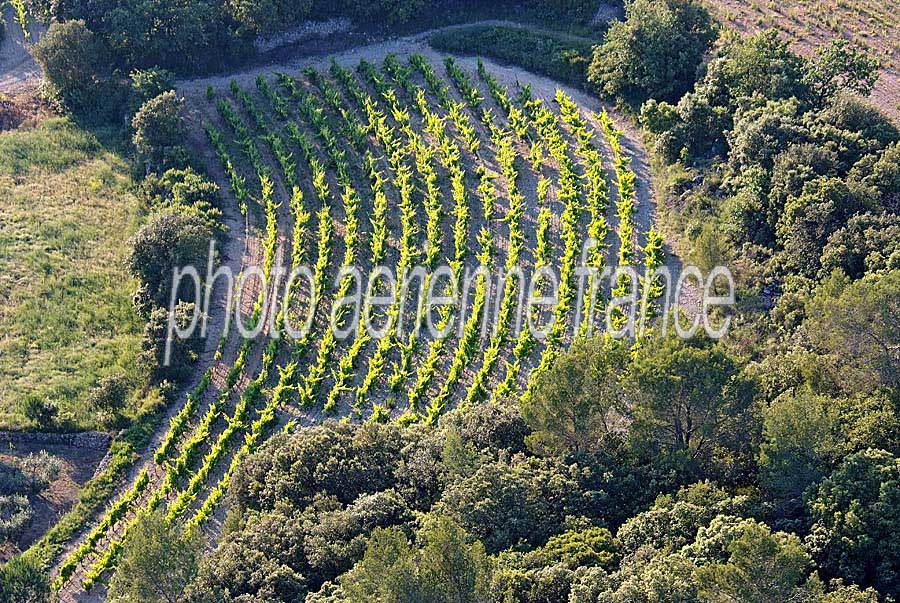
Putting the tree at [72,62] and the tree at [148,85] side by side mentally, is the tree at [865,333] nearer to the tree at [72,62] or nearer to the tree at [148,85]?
the tree at [148,85]

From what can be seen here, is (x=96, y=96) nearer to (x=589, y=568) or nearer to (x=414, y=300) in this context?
(x=414, y=300)

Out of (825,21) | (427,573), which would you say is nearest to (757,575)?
(427,573)

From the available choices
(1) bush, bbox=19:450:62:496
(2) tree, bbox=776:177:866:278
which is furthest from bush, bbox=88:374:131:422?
(2) tree, bbox=776:177:866:278

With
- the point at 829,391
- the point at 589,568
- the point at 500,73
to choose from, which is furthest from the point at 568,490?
the point at 500,73

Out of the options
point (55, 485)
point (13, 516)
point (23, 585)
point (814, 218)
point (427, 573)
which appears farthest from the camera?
point (814, 218)

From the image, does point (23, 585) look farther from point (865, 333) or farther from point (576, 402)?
point (865, 333)

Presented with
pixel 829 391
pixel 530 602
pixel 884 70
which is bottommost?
pixel 530 602
